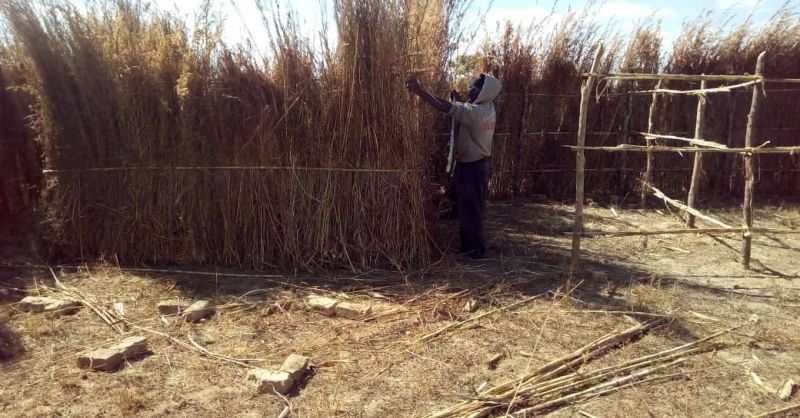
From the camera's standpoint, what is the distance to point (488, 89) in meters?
4.40

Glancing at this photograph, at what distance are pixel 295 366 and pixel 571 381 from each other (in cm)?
143

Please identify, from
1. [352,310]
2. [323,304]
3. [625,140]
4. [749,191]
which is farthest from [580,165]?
[625,140]

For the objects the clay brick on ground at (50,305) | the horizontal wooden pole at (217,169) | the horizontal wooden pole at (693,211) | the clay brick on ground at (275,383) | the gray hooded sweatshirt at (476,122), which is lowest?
the clay brick on ground at (275,383)

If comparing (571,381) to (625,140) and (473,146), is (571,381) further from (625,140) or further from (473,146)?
(625,140)

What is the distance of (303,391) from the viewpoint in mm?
2684

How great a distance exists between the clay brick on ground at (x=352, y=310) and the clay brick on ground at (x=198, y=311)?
89cm

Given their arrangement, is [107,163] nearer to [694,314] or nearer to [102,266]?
[102,266]

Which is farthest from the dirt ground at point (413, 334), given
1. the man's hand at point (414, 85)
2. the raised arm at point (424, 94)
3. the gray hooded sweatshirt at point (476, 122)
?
the man's hand at point (414, 85)

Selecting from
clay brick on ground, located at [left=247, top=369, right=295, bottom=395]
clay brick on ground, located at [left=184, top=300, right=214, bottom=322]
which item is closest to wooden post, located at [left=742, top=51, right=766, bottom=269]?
clay brick on ground, located at [left=247, top=369, right=295, bottom=395]

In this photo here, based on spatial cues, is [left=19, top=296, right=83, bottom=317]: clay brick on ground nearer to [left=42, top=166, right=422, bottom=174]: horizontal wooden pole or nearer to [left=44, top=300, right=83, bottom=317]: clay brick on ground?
[left=44, top=300, right=83, bottom=317]: clay brick on ground

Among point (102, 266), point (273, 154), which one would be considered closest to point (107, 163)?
point (102, 266)

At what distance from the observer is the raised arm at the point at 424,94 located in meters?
4.14

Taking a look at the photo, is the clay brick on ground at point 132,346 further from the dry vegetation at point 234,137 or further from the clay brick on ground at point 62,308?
the dry vegetation at point 234,137

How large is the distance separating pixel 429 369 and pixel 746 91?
712 cm
